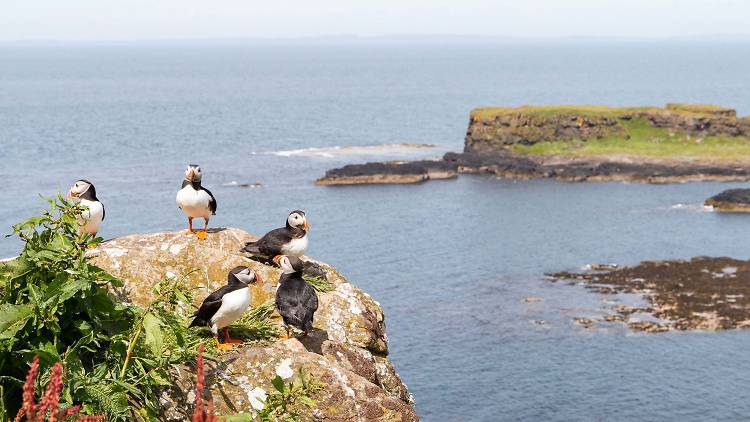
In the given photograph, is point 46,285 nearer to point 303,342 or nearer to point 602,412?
point 303,342

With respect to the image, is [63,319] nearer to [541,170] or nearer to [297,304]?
[297,304]

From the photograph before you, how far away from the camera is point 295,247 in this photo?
19453mm

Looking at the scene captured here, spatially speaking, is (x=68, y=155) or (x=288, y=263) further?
(x=68, y=155)

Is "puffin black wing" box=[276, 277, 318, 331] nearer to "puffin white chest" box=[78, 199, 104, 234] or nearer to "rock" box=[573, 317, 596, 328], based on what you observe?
"puffin white chest" box=[78, 199, 104, 234]

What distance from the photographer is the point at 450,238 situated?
12388 cm

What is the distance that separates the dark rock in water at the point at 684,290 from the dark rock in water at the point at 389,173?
197 feet

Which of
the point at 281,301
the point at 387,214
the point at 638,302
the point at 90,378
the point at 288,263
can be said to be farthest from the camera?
the point at 387,214

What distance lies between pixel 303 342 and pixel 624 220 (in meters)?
119

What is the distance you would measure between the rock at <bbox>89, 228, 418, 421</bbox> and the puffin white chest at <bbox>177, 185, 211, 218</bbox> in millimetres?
606

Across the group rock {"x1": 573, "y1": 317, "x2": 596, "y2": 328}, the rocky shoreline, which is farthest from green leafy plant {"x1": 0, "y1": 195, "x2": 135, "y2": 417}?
the rocky shoreline

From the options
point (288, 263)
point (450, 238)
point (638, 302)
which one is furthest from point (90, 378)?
point (450, 238)

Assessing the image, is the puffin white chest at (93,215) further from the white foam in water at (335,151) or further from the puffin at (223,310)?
the white foam in water at (335,151)

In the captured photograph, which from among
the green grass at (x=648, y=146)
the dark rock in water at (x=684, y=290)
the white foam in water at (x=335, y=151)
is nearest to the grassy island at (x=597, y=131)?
the green grass at (x=648, y=146)

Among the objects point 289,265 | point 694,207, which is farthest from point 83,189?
point 694,207
